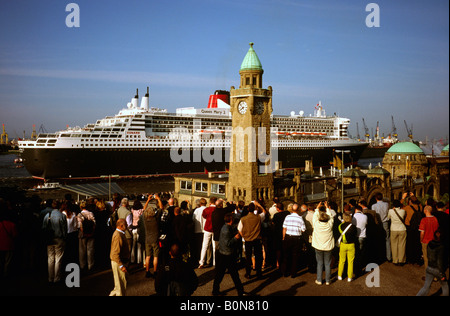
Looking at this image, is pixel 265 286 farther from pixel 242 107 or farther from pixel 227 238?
pixel 242 107

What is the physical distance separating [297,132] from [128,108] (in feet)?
123

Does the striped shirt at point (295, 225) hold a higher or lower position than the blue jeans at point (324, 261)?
higher

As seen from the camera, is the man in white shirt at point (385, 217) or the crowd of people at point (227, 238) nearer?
the crowd of people at point (227, 238)

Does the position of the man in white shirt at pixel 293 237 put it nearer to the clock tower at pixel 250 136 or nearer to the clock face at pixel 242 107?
the clock tower at pixel 250 136

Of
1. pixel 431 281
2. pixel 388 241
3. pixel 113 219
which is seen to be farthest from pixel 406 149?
pixel 113 219

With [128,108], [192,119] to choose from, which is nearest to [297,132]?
[192,119]

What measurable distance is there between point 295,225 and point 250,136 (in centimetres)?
1866

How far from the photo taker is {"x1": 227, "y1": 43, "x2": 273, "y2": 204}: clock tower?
25750 mm

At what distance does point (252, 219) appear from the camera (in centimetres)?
772

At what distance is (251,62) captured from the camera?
86.6ft

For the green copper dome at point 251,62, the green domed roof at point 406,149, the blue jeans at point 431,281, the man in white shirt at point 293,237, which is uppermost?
the green copper dome at point 251,62

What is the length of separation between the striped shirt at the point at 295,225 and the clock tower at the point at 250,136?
59.4ft

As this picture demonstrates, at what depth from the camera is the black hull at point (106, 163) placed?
5291cm

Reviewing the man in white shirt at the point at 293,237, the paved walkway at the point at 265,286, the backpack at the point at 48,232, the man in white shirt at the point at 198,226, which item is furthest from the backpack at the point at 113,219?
the man in white shirt at the point at 293,237
